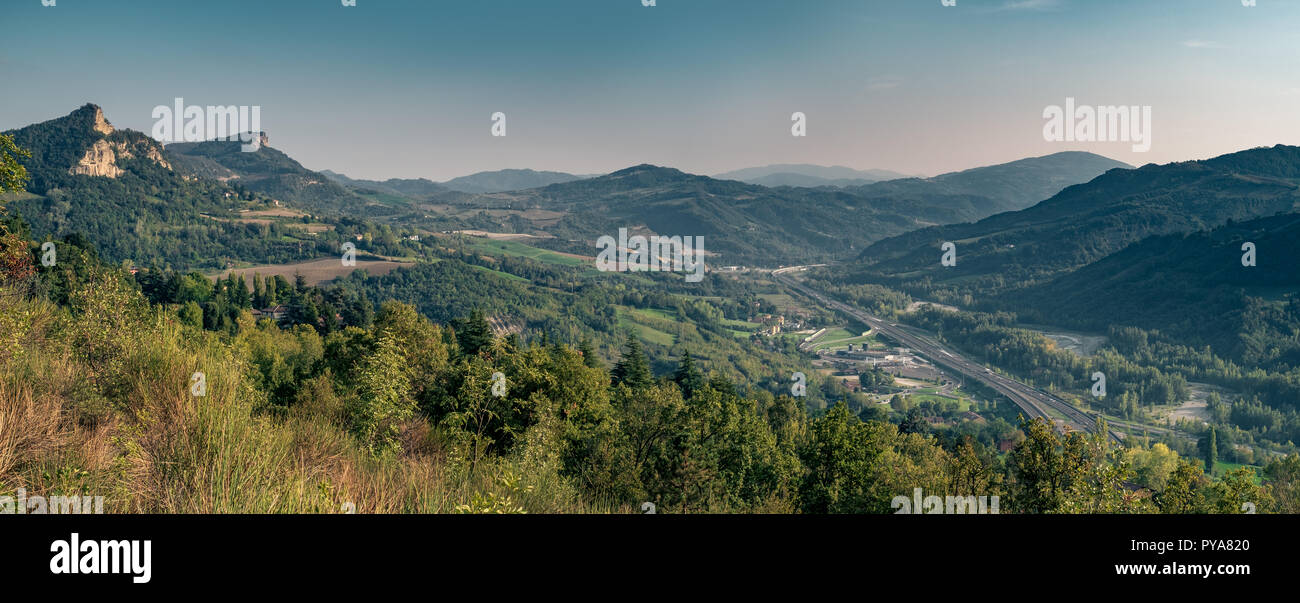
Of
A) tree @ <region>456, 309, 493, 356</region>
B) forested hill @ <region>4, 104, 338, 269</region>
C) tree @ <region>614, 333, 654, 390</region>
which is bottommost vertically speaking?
tree @ <region>614, 333, 654, 390</region>

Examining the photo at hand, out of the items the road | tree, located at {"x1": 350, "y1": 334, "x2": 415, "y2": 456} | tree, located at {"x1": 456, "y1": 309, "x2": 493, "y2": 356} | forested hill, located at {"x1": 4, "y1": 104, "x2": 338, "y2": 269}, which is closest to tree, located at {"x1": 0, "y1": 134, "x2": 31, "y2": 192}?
tree, located at {"x1": 350, "y1": 334, "x2": 415, "y2": 456}

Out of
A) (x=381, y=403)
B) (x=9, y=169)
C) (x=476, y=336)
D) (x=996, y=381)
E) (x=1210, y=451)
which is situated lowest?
(x=1210, y=451)

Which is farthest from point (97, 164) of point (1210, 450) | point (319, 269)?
point (1210, 450)

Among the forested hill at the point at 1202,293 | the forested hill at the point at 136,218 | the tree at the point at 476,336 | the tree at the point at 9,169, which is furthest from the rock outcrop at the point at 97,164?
the forested hill at the point at 1202,293

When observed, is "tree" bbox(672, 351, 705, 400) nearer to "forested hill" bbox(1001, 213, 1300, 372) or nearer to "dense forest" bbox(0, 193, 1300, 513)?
"dense forest" bbox(0, 193, 1300, 513)

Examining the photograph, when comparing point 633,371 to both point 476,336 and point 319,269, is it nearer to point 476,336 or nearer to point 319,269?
point 476,336

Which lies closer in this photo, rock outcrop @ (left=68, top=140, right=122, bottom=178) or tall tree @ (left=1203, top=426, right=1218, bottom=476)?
tall tree @ (left=1203, top=426, right=1218, bottom=476)

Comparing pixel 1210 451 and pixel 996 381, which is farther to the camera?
pixel 996 381

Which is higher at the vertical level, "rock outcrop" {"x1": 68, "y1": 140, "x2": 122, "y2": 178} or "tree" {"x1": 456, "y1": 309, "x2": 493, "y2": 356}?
"rock outcrop" {"x1": 68, "y1": 140, "x2": 122, "y2": 178}

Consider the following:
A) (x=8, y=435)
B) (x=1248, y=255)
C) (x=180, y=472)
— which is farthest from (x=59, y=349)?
(x=1248, y=255)
